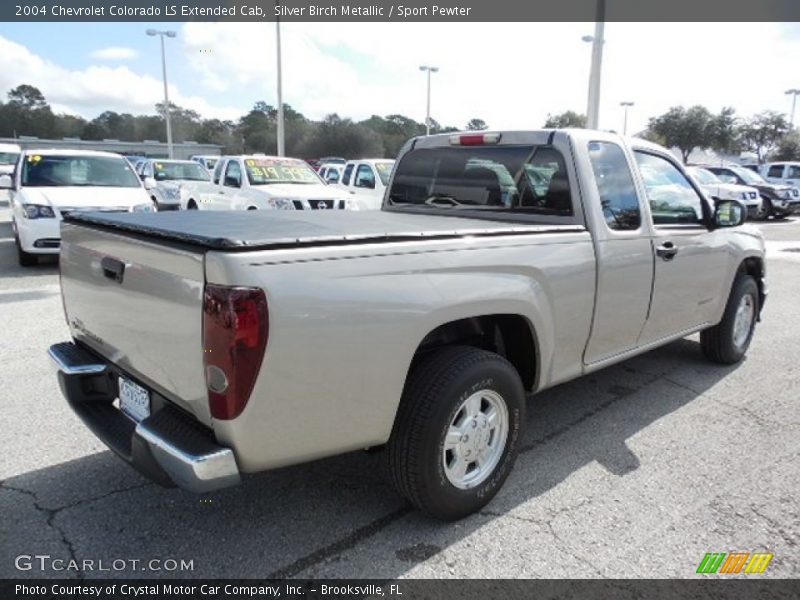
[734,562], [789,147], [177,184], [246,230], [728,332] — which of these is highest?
[789,147]

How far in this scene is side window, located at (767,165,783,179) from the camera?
2406cm

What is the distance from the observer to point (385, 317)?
7.74 feet

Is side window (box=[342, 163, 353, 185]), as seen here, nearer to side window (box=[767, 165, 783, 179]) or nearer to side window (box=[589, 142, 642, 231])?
side window (box=[589, 142, 642, 231])

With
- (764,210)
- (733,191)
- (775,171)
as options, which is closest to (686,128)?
(775,171)

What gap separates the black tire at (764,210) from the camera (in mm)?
20672

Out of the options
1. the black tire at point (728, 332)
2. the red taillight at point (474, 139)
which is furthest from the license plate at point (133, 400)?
the black tire at point (728, 332)

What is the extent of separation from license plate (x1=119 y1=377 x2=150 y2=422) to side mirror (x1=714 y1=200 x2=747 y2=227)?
13.3 ft

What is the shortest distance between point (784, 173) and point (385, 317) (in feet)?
88.1

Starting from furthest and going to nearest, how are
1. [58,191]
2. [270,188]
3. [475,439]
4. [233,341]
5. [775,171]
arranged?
[775,171], [270,188], [58,191], [475,439], [233,341]

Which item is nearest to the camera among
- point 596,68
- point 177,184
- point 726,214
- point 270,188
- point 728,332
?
point 726,214

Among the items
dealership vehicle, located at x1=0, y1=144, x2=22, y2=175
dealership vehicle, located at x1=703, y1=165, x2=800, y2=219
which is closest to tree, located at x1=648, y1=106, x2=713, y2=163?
dealership vehicle, located at x1=703, y1=165, x2=800, y2=219

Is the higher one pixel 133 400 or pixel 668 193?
pixel 668 193

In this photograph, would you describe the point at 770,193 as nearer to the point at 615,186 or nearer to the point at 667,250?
the point at 667,250

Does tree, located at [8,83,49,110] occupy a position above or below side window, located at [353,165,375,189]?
above
